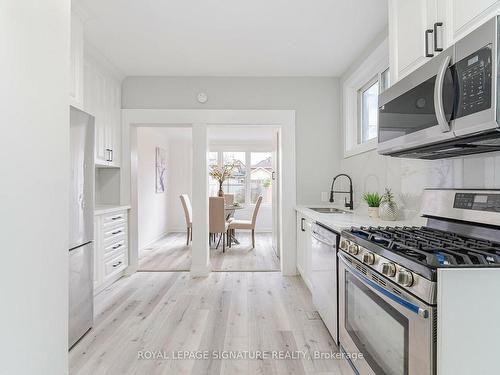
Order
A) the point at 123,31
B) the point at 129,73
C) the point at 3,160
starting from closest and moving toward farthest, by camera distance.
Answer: the point at 3,160
the point at 123,31
the point at 129,73

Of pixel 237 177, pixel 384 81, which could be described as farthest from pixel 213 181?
pixel 384 81

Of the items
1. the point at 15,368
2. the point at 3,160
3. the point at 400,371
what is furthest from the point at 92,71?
the point at 400,371

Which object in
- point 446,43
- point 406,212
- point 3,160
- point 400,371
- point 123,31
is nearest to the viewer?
point 3,160

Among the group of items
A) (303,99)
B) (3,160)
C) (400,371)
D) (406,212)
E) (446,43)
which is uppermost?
(303,99)


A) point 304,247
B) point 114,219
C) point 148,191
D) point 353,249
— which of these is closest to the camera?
point 353,249

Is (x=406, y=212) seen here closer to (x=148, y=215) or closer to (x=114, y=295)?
(x=114, y=295)

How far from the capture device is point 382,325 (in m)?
1.25

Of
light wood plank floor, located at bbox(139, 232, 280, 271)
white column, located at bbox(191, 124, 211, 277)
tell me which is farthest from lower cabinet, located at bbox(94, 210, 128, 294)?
white column, located at bbox(191, 124, 211, 277)

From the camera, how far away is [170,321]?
2379 mm

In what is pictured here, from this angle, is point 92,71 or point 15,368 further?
point 92,71

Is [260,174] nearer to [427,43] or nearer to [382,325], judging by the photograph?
[427,43]

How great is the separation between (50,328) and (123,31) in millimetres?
2647

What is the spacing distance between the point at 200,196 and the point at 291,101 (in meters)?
1.69

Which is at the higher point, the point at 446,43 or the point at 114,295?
the point at 446,43
